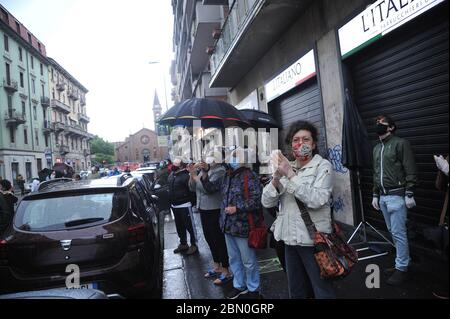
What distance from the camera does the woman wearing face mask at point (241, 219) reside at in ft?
11.3

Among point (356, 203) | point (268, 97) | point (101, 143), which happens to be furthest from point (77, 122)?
point (356, 203)

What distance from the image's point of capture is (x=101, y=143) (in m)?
108

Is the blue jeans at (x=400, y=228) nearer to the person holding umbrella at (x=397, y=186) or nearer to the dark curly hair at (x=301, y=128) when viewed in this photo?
the person holding umbrella at (x=397, y=186)

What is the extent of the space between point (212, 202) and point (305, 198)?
2193 mm

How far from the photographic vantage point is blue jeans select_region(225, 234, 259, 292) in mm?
3457

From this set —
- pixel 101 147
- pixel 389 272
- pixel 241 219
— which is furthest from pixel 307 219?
pixel 101 147

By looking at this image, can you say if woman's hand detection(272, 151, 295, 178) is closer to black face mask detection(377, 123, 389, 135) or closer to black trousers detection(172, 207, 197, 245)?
black face mask detection(377, 123, 389, 135)

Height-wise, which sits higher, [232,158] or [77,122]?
[77,122]

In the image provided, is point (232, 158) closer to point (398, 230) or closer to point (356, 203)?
point (398, 230)

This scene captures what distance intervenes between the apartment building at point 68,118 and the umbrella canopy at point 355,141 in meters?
48.5

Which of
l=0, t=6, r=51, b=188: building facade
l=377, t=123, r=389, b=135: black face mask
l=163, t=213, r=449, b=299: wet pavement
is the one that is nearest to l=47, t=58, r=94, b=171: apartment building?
l=0, t=6, r=51, b=188: building facade

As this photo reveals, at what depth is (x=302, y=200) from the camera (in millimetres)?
2297
